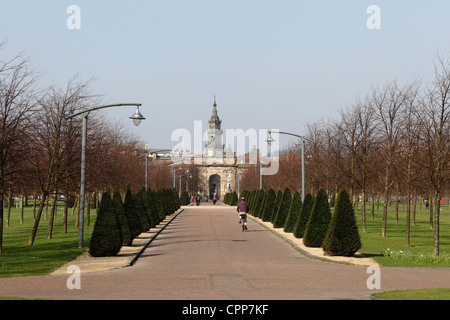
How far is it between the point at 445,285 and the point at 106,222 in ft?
37.4

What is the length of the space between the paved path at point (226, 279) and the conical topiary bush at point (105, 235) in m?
1.18

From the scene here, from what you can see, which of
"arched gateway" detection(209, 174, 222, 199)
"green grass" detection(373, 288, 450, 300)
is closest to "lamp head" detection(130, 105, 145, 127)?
"green grass" detection(373, 288, 450, 300)

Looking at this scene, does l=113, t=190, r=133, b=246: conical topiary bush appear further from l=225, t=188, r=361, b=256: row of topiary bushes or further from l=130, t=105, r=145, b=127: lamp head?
l=225, t=188, r=361, b=256: row of topiary bushes

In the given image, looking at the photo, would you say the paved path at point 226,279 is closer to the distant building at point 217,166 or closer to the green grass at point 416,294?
the green grass at point 416,294

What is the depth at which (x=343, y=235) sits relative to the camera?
19703 millimetres

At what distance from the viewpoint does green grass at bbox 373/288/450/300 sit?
10959mm

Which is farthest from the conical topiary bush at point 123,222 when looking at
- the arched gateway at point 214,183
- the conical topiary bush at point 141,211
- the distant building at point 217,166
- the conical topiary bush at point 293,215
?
the arched gateway at point 214,183

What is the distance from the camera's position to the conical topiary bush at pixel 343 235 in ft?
64.1

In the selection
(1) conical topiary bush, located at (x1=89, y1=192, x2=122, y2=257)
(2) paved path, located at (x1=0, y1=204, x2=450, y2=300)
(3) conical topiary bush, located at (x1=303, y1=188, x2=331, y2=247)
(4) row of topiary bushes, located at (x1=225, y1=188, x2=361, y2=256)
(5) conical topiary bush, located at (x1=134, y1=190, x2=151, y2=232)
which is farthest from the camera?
(5) conical topiary bush, located at (x1=134, y1=190, x2=151, y2=232)

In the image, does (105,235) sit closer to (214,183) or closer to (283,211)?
(283,211)

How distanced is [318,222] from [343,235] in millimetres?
3314

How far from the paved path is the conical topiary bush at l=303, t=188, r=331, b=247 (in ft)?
5.98
